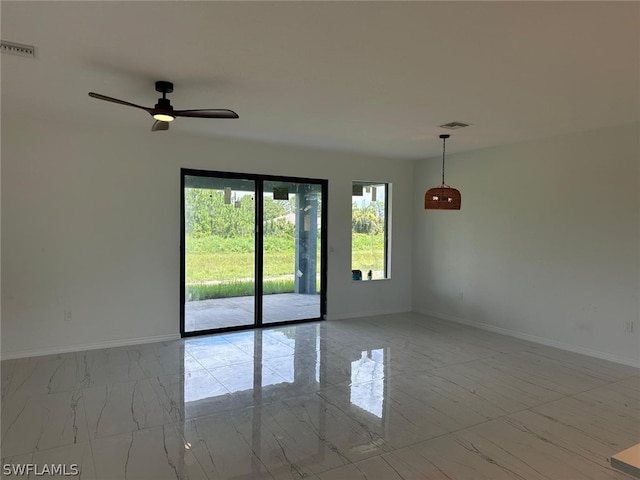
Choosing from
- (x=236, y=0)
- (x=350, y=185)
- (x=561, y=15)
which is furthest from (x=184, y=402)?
(x=350, y=185)

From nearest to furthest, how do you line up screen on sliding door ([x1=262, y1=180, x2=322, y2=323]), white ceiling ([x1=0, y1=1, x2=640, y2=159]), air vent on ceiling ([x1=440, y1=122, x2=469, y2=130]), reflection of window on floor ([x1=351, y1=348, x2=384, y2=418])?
white ceiling ([x1=0, y1=1, x2=640, y2=159]) → reflection of window on floor ([x1=351, y1=348, x2=384, y2=418]) → air vent on ceiling ([x1=440, y1=122, x2=469, y2=130]) → screen on sliding door ([x1=262, y1=180, x2=322, y2=323])

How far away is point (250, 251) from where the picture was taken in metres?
5.95

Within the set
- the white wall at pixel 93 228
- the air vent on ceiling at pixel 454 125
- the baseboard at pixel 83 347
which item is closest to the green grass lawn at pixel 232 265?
the white wall at pixel 93 228

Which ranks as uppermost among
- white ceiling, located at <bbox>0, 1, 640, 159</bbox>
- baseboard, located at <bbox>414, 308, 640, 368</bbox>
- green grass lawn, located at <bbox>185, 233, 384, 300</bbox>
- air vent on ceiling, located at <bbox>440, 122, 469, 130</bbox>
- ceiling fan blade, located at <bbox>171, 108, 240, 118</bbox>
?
air vent on ceiling, located at <bbox>440, 122, 469, 130</bbox>

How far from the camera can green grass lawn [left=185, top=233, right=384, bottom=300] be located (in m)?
5.61

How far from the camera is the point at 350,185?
21.9 ft

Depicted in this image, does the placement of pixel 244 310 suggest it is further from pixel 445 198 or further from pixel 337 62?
pixel 337 62

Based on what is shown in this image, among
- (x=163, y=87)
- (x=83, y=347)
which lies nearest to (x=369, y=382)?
(x=163, y=87)

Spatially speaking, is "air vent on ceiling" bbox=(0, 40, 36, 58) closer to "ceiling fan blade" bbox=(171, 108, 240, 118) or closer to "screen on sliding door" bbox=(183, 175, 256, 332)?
"ceiling fan blade" bbox=(171, 108, 240, 118)

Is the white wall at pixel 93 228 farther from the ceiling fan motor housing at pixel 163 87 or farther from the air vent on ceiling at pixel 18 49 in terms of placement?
the air vent on ceiling at pixel 18 49

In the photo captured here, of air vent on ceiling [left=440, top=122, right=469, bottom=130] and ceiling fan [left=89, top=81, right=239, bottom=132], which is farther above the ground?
air vent on ceiling [left=440, top=122, right=469, bottom=130]

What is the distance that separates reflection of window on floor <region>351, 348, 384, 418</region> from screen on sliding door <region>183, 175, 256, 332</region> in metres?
2.02

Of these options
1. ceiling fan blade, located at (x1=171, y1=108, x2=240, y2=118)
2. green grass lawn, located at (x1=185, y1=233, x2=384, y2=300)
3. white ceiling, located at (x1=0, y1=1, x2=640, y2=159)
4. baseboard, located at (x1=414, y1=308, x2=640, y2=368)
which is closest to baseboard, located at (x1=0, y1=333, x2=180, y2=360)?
green grass lawn, located at (x1=185, y1=233, x2=384, y2=300)

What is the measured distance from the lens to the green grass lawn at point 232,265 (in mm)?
5605
